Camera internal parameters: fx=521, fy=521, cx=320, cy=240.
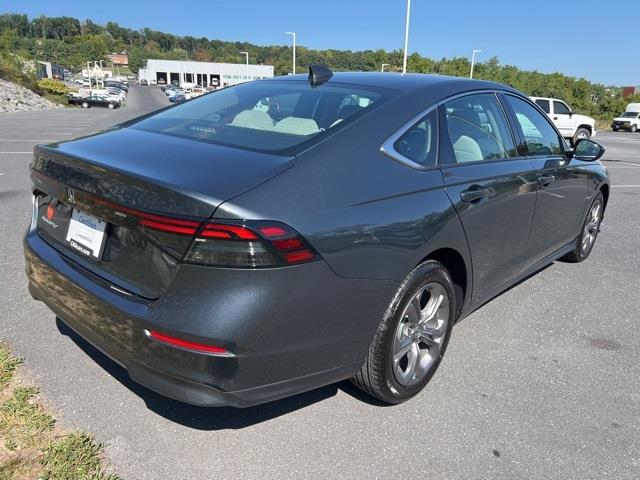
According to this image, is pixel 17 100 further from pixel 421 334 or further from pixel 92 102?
pixel 421 334

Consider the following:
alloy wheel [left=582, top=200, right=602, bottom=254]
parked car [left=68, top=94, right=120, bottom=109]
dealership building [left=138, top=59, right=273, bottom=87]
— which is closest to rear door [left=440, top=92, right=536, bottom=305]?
alloy wheel [left=582, top=200, right=602, bottom=254]

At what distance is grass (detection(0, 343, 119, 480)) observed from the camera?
2.12 meters

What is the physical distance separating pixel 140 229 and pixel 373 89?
153 centimetres

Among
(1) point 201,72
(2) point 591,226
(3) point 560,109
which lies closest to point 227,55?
(1) point 201,72

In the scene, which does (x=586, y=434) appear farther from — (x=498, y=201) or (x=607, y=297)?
(x=607, y=297)

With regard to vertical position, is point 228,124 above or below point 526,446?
above

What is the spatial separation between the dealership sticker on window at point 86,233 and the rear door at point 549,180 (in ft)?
8.97

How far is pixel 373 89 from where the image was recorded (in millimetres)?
2865

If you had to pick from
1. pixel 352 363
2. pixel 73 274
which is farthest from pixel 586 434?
pixel 73 274

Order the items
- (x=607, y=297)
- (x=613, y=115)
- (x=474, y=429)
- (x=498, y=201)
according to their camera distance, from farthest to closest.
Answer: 1. (x=613, y=115)
2. (x=607, y=297)
3. (x=498, y=201)
4. (x=474, y=429)

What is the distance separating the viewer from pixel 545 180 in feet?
12.1

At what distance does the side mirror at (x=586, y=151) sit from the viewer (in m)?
4.34

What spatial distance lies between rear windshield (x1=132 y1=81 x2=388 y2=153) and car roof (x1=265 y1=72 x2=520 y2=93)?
10 cm

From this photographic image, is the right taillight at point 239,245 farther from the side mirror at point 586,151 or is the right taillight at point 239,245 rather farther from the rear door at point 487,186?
the side mirror at point 586,151
